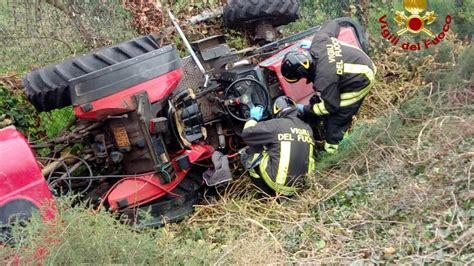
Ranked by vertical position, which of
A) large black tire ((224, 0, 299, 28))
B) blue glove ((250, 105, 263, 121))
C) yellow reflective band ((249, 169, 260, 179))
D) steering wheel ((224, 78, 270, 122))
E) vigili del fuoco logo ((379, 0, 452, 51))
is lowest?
yellow reflective band ((249, 169, 260, 179))

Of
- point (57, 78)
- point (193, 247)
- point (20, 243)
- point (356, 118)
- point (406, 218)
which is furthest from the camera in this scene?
point (356, 118)

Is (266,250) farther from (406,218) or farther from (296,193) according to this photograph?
(296,193)

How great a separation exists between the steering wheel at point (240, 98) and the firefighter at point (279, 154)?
0.55ft

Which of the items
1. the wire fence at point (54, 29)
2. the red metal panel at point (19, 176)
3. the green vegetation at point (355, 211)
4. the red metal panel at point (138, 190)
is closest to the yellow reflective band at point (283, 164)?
the green vegetation at point (355, 211)

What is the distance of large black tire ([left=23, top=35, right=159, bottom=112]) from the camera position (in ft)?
14.0

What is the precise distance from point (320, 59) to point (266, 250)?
7.36 ft

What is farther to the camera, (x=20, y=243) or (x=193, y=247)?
(x=193, y=247)

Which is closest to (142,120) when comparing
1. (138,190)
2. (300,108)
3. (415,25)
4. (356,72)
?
(138,190)

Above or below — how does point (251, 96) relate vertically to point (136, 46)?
below

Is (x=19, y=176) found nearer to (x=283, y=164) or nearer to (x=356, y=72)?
(x=283, y=164)

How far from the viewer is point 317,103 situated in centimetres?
537

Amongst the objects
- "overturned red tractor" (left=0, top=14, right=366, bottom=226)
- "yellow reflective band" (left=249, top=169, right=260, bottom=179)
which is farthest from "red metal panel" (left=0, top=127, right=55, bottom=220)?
"yellow reflective band" (left=249, top=169, right=260, bottom=179)

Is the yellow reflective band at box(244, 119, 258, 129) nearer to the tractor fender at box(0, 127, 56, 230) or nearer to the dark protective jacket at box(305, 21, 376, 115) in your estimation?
the dark protective jacket at box(305, 21, 376, 115)

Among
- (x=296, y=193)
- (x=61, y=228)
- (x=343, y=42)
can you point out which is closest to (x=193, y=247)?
(x=61, y=228)
